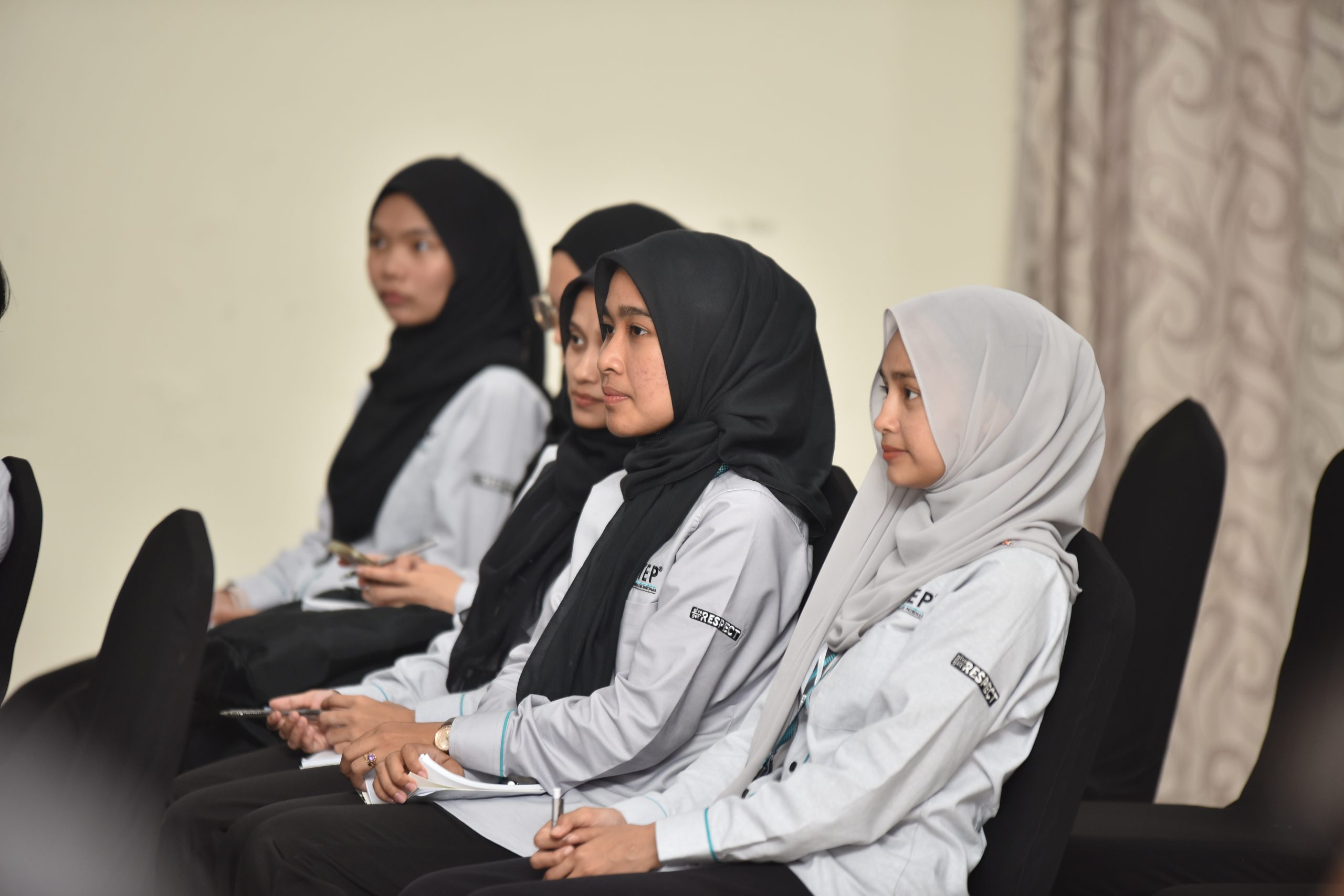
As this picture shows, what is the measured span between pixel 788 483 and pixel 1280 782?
0.91 metres

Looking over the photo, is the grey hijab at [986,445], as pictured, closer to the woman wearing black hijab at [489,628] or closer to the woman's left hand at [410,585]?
the woman wearing black hijab at [489,628]

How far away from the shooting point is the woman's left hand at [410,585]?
2230mm

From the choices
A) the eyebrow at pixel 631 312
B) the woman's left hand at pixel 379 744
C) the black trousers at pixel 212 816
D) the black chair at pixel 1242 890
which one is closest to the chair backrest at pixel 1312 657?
the black chair at pixel 1242 890

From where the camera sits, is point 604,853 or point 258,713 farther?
point 258,713

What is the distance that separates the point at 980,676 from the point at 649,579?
20.3 inches

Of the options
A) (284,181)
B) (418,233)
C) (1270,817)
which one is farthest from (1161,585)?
(284,181)

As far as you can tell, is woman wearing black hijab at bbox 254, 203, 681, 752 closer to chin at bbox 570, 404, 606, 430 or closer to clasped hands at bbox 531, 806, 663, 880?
chin at bbox 570, 404, 606, 430

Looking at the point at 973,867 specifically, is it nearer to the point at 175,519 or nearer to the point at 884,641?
the point at 884,641

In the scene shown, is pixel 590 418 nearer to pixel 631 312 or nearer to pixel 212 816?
pixel 631 312

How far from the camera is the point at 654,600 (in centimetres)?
159

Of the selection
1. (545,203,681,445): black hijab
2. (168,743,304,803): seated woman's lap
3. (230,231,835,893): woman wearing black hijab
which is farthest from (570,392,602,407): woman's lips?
(168,743,304,803): seated woman's lap

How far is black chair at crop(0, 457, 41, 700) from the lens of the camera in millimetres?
1696

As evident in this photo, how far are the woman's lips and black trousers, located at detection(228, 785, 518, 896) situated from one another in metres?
0.68

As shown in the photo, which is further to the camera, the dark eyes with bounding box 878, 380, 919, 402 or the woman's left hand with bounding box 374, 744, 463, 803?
the woman's left hand with bounding box 374, 744, 463, 803
